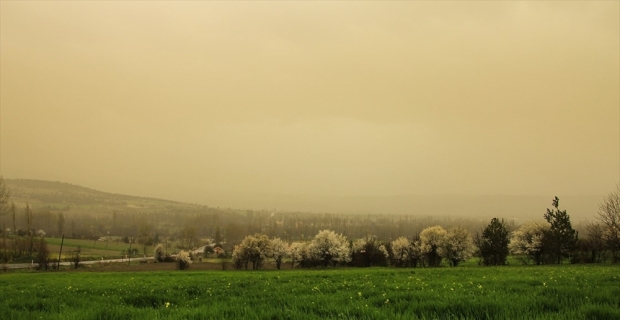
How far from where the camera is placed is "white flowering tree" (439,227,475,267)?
82.6 meters

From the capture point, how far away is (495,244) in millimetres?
74375

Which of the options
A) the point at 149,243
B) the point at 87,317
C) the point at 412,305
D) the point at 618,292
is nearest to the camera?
the point at 87,317

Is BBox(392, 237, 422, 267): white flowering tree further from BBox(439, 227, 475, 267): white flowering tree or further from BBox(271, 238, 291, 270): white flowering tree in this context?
BBox(271, 238, 291, 270): white flowering tree


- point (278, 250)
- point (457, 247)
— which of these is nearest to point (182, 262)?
point (278, 250)

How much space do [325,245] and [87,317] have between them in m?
91.9

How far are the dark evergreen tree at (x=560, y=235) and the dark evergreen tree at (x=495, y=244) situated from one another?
787 cm

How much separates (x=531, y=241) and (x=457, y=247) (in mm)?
15347

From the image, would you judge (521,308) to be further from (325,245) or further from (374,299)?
(325,245)

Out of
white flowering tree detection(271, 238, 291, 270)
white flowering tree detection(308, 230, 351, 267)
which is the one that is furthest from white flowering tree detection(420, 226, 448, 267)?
white flowering tree detection(271, 238, 291, 270)

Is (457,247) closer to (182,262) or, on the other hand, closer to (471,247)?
(471,247)

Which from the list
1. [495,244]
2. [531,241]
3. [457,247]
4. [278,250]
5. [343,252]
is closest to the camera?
[495,244]

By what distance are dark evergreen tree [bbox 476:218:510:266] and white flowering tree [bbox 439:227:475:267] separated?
22.9 feet

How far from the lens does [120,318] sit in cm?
681

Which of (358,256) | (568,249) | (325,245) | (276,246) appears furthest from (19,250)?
(568,249)
